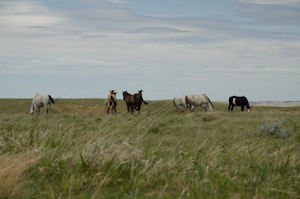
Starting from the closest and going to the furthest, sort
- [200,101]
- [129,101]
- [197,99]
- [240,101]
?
[129,101] < [200,101] < [197,99] < [240,101]

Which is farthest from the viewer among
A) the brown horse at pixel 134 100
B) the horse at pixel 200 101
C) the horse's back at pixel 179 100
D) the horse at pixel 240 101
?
the horse's back at pixel 179 100

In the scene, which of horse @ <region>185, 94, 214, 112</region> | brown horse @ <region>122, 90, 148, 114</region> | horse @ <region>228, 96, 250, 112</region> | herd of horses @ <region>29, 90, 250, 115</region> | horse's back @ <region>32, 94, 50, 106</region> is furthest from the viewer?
horse @ <region>228, 96, 250, 112</region>

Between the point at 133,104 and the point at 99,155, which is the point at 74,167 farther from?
the point at 133,104

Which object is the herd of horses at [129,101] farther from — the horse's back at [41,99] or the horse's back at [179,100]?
the horse's back at [179,100]

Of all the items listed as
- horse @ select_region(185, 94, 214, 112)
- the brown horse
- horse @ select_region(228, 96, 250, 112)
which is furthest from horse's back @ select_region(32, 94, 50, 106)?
horse @ select_region(228, 96, 250, 112)

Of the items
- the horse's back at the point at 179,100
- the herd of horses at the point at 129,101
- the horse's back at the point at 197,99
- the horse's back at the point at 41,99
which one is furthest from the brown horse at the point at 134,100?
the horse's back at the point at 179,100

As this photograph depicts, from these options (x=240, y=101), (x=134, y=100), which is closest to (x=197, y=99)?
(x=240, y=101)

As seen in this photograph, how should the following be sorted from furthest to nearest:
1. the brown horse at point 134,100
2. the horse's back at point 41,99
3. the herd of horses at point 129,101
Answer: the horse's back at point 41,99 < the herd of horses at point 129,101 < the brown horse at point 134,100

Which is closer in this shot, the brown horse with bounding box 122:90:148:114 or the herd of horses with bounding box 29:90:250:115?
the brown horse with bounding box 122:90:148:114

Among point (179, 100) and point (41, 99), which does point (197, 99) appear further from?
point (41, 99)

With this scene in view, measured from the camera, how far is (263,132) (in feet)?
32.7

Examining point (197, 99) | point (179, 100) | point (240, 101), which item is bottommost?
point (240, 101)

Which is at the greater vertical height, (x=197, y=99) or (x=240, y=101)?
(x=197, y=99)

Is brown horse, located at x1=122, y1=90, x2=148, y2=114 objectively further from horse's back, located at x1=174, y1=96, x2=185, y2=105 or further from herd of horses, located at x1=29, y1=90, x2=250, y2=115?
horse's back, located at x1=174, y1=96, x2=185, y2=105
